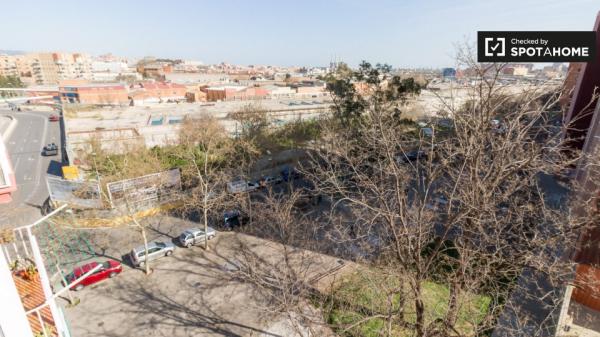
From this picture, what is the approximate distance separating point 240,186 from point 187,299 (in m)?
9.68

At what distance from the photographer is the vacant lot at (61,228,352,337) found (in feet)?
34.0

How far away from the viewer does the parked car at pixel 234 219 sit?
1678 centimetres

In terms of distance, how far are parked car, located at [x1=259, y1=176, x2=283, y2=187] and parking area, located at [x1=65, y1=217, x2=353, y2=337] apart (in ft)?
23.5

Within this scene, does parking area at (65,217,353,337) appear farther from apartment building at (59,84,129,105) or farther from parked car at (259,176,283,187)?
apartment building at (59,84,129,105)

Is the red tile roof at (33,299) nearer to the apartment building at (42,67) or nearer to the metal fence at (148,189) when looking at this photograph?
the metal fence at (148,189)

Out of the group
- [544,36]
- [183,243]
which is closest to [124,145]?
[183,243]

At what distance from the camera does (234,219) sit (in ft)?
55.9

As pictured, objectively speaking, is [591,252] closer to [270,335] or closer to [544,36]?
[544,36]

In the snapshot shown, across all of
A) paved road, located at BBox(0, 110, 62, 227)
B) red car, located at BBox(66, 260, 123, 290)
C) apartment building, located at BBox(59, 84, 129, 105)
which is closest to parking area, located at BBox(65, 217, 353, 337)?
red car, located at BBox(66, 260, 123, 290)

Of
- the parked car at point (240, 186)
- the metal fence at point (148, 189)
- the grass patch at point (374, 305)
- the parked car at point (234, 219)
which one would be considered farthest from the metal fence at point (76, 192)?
the grass patch at point (374, 305)

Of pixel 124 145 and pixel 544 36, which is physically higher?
pixel 544 36

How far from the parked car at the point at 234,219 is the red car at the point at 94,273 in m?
5.30

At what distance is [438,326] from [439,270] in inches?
251

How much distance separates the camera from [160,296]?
11.8 meters
